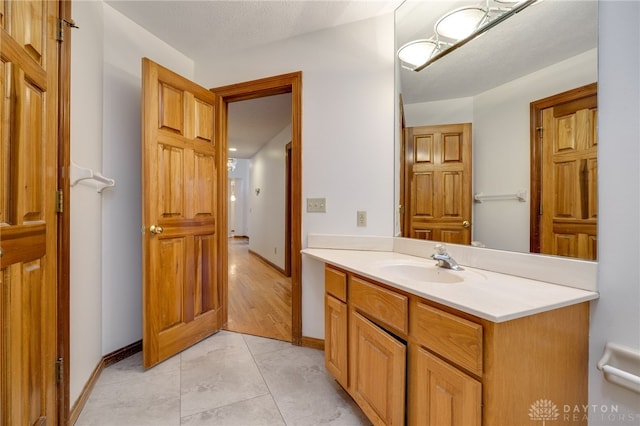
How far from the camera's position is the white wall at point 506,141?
1.14 meters

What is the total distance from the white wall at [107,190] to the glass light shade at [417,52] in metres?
1.85

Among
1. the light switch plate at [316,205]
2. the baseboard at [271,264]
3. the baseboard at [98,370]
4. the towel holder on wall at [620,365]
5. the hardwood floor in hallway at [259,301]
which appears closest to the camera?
the towel holder on wall at [620,365]

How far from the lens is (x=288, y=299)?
3.28 m

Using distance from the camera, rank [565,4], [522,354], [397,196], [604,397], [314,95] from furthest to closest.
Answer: [314,95], [397,196], [565,4], [604,397], [522,354]

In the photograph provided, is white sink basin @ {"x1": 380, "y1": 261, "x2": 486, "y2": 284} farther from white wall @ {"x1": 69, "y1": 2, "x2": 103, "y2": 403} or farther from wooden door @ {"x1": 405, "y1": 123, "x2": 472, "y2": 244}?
white wall @ {"x1": 69, "y1": 2, "x2": 103, "y2": 403}

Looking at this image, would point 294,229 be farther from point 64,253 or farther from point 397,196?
point 64,253

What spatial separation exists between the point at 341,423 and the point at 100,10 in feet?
9.31

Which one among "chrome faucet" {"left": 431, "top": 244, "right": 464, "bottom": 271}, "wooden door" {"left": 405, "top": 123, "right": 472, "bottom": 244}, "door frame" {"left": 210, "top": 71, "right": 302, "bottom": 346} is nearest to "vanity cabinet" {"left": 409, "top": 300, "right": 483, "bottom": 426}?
"chrome faucet" {"left": 431, "top": 244, "right": 464, "bottom": 271}

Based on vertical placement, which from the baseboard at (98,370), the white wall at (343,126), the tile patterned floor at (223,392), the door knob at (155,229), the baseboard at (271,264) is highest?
the white wall at (343,126)

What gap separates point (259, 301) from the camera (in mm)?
3176

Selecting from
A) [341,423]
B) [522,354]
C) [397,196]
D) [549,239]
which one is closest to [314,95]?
[397,196]

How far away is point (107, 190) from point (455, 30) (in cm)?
238

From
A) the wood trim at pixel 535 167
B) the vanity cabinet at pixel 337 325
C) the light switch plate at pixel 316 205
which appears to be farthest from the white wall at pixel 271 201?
the wood trim at pixel 535 167

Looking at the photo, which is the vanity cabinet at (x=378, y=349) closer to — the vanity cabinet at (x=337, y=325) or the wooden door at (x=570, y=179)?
the vanity cabinet at (x=337, y=325)
